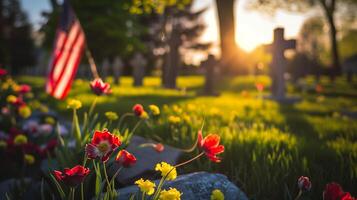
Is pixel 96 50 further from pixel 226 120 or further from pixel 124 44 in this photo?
pixel 226 120

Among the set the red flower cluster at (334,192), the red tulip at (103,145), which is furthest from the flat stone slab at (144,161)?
the red flower cluster at (334,192)

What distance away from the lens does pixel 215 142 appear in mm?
2420

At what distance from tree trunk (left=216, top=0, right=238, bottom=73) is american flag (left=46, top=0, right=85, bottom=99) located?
10661mm

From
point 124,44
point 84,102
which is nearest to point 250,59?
point 124,44

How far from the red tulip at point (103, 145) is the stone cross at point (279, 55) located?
28.1ft

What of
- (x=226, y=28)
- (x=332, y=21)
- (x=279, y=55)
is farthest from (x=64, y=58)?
(x=332, y=21)

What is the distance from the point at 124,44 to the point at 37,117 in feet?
41.7

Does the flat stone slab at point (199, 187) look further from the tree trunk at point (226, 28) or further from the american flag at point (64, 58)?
the tree trunk at point (226, 28)

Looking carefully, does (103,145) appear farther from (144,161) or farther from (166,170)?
(144,161)

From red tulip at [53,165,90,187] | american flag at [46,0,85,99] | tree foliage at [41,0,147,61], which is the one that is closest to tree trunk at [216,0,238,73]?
tree foliage at [41,0,147,61]

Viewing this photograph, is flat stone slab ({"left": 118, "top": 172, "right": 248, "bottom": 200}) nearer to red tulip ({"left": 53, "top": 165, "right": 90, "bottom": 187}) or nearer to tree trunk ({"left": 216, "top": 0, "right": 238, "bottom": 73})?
red tulip ({"left": 53, "top": 165, "right": 90, "bottom": 187})

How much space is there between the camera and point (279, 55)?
33.0ft

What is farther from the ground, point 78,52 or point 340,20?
point 340,20

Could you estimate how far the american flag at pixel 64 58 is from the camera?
6.05m
